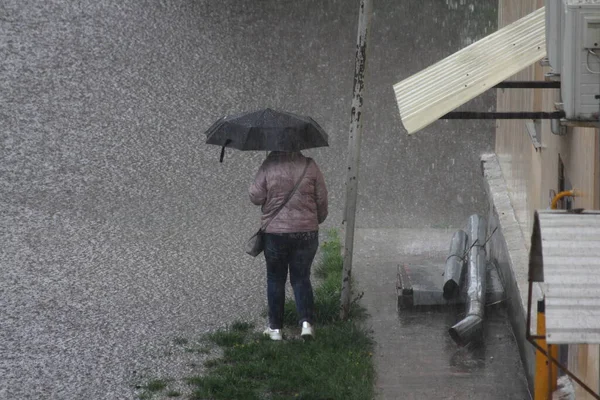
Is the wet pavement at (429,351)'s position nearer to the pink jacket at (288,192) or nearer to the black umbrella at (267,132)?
the pink jacket at (288,192)

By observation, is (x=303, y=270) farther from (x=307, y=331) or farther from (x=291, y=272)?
(x=307, y=331)

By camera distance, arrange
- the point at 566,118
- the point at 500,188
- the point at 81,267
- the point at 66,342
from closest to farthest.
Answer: the point at 566,118, the point at 66,342, the point at 81,267, the point at 500,188

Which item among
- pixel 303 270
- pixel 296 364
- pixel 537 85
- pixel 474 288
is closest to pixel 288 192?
pixel 303 270

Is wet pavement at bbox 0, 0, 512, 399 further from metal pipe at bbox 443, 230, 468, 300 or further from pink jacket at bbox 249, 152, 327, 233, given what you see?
metal pipe at bbox 443, 230, 468, 300

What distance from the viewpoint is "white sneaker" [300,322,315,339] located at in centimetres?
807

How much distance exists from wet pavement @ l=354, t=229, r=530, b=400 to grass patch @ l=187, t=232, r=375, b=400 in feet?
0.57

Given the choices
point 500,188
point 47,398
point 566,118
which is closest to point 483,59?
point 566,118

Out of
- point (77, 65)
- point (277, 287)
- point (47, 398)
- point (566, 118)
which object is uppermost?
point (77, 65)

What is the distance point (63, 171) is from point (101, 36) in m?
4.69

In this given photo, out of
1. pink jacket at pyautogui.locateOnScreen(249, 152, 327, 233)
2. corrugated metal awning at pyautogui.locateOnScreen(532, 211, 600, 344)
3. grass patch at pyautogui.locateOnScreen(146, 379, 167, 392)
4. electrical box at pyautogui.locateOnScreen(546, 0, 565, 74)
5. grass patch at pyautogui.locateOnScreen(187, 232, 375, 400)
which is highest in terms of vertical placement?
electrical box at pyautogui.locateOnScreen(546, 0, 565, 74)

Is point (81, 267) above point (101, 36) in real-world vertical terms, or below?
below

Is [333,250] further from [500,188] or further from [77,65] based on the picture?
[77,65]

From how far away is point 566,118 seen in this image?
5.21 m

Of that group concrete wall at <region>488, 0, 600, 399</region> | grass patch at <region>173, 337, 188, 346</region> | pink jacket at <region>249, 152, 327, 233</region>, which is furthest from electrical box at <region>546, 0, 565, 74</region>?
grass patch at <region>173, 337, 188, 346</region>
